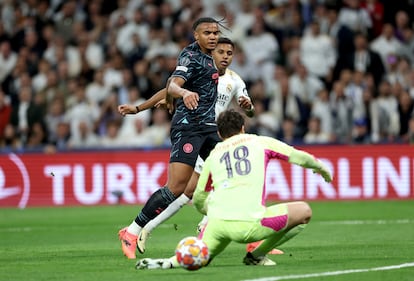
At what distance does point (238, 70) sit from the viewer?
23203 millimetres

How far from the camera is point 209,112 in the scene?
1198 centimetres

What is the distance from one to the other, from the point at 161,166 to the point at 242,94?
9004 mm

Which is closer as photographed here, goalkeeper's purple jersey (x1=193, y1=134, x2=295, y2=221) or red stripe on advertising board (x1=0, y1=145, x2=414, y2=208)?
goalkeeper's purple jersey (x1=193, y1=134, x2=295, y2=221)

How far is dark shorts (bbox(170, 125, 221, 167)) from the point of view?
11711 millimetres

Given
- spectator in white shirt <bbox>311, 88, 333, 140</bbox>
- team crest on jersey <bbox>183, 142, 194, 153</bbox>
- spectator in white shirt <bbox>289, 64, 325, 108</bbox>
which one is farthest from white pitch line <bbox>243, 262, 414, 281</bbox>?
spectator in white shirt <bbox>289, 64, 325, 108</bbox>

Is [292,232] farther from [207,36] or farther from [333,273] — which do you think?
[207,36]

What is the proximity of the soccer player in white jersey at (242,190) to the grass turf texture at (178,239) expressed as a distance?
381 mm

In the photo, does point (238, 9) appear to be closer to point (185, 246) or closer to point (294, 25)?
point (294, 25)

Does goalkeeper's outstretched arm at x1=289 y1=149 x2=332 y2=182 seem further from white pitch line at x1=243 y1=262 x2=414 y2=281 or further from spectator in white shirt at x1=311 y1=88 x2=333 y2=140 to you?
spectator in white shirt at x1=311 y1=88 x2=333 y2=140

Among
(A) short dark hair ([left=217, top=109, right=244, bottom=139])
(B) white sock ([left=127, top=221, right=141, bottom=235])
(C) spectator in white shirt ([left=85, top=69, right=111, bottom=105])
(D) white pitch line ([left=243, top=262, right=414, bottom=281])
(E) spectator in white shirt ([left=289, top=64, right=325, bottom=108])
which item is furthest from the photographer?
(C) spectator in white shirt ([left=85, top=69, right=111, bottom=105])

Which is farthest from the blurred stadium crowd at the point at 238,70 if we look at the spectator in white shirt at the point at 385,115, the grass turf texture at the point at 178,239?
the grass turf texture at the point at 178,239

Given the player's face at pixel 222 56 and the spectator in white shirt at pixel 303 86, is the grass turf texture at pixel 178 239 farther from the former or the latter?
the spectator in white shirt at pixel 303 86

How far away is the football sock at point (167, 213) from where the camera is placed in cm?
1216

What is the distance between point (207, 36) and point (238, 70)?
1137cm
